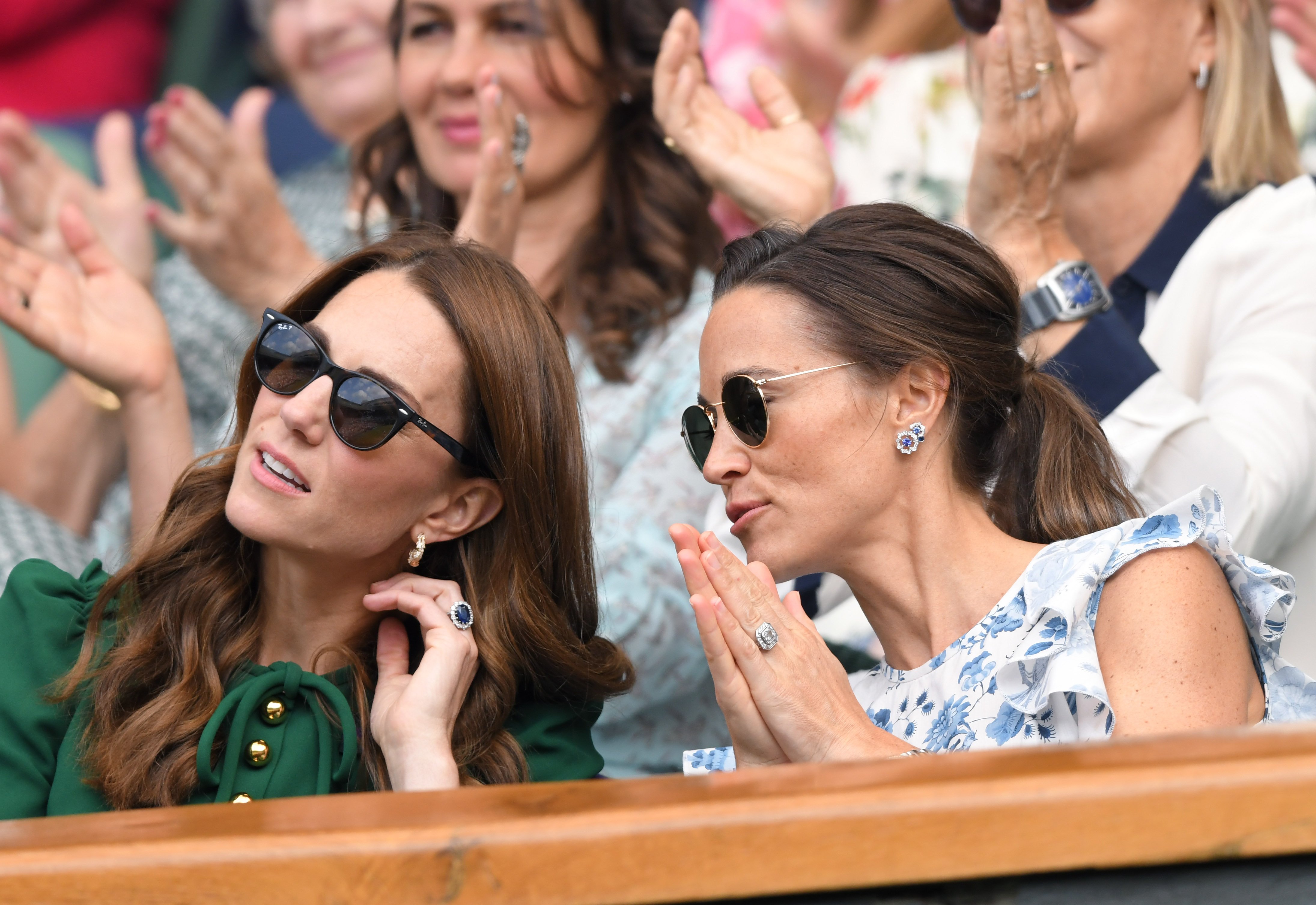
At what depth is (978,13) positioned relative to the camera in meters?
2.63

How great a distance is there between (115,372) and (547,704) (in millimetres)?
1172

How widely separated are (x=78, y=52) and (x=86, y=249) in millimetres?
2037

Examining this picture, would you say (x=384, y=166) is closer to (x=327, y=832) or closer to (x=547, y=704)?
(x=547, y=704)

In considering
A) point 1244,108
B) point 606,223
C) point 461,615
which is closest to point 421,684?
point 461,615

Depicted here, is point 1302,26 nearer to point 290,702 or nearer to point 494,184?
point 494,184

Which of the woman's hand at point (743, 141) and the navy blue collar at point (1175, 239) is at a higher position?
the woman's hand at point (743, 141)

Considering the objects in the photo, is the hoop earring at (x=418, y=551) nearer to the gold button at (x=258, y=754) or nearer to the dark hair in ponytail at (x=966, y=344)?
the gold button at (x=258, y=754)

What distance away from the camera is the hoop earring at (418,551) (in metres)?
1.99

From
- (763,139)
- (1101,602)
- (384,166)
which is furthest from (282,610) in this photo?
(384,166)

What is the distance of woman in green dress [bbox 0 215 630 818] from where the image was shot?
185 centimetres

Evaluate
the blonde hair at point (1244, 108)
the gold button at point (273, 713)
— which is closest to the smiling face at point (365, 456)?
the gold button at point (273, 713)

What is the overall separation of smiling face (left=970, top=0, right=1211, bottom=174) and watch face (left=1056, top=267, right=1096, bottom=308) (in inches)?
13.2

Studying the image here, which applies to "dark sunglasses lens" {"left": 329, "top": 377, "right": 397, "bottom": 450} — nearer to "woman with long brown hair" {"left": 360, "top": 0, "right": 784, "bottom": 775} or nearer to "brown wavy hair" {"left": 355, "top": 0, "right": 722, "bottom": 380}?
"woman with long brown hair" {"left": 360, "top": 0, "right": 784, "bottom": 775}

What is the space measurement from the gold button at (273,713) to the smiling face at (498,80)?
1.48 meters
